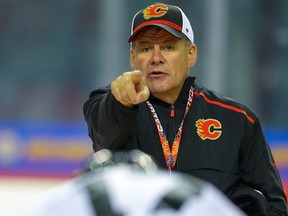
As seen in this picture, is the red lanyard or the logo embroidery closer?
the red lanyard

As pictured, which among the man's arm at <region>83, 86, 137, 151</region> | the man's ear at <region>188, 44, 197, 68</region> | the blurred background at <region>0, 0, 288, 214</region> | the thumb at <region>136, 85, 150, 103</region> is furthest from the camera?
the blurred background at <region>0, 0, 288, 214</region>

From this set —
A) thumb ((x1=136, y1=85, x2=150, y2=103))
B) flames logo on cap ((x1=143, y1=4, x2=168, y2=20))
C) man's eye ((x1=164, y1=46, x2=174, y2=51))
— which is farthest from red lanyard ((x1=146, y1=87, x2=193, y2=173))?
thumb ((x1=136, y1=85, x2=150, y2=103))

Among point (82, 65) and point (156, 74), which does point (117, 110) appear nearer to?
point (156, 74)

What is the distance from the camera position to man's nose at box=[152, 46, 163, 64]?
289cm

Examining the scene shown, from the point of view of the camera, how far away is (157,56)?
290 centimetres

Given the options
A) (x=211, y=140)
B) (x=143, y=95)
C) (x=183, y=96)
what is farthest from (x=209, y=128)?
(x=143, y=95)

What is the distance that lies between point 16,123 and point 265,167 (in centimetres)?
470

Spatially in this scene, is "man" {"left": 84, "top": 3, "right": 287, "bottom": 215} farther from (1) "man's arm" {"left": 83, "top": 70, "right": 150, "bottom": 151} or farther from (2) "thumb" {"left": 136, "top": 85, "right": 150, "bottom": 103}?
(2) "thumb" {"left": 136, "top": 85, "right": 150, "bottom": 103}

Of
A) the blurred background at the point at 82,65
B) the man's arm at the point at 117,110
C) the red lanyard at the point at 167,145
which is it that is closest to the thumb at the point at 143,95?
the man's arm at the point at 117,110

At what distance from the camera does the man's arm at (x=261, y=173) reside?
289 cm

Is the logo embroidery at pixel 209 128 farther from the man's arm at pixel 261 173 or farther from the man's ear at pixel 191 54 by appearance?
the man's ear at pixel 191 54

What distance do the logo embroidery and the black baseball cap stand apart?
311 mm

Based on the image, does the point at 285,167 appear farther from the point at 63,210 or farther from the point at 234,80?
the point at 63,210

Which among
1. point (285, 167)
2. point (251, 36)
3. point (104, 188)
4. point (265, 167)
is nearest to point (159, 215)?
point (104, 188)
